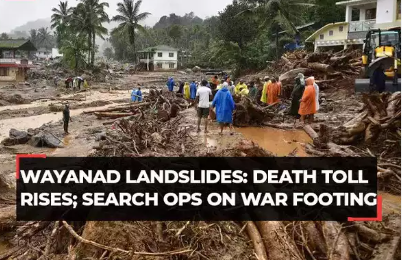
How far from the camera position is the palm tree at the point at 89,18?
47.7 meters

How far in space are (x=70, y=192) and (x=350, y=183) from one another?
388 cm

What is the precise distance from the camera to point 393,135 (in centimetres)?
719

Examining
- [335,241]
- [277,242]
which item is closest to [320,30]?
[335,241]

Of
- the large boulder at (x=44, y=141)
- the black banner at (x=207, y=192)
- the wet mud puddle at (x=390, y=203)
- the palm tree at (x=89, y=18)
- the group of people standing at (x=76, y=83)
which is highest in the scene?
the palm tree at (x=89, y=18)

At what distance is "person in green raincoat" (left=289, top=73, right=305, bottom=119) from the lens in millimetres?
10891

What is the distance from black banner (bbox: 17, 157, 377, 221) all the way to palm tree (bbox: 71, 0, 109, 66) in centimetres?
4462

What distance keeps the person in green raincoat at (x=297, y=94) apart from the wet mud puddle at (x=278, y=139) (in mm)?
1143

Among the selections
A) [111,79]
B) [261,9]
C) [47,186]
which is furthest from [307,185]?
[111,79]

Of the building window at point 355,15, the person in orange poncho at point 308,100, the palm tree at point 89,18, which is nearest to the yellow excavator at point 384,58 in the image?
the person in orange poncho at point 308,100

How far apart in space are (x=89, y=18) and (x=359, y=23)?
33532mm

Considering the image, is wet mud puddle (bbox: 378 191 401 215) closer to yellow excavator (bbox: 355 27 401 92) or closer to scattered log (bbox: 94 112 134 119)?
yellow excavator (bbox: 355 27 401 92)

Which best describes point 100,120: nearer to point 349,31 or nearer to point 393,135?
point 393,135

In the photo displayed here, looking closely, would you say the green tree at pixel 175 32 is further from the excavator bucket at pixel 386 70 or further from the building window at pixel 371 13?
the excavator bucket at pixel 386 70

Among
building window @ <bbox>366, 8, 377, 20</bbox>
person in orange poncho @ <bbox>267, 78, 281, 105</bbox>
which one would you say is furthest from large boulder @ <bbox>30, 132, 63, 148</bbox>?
building window @ <bbox>366, 8, 377, 20</bbox>
